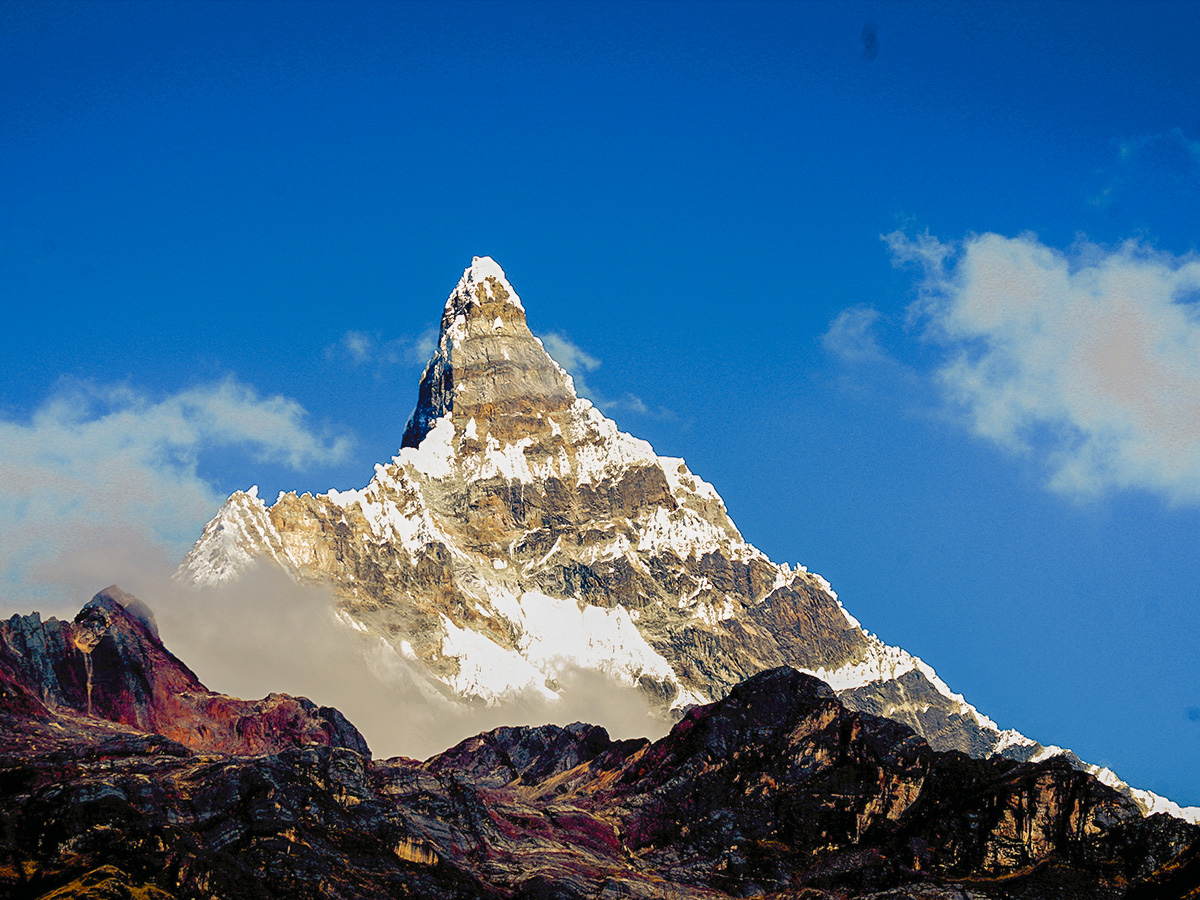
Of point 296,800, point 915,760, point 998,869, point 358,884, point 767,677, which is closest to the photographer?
point 358,884

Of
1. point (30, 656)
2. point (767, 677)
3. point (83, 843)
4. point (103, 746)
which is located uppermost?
point (767, 677)

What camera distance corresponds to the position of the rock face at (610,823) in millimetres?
120562

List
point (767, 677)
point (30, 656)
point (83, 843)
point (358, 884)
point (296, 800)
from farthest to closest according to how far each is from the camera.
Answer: point (767, 677) < point (30, 656) < point (296, 800) < point (358, 884) < point (83, 843)

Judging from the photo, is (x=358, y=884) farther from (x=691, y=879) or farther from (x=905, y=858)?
(x=905, y=858)

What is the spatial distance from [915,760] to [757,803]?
18.4 meters

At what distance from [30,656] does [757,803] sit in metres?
88.9

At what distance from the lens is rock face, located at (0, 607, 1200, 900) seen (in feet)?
396

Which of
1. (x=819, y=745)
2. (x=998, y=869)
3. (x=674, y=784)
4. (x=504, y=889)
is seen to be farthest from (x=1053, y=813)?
(x=504, y=889)

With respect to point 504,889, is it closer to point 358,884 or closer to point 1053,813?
point 358,884

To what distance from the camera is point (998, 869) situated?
481 ft

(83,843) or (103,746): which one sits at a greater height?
(103,746)

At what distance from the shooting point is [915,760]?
168 meters

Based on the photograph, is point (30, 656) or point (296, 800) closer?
point (296, 800)

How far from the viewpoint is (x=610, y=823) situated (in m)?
168
